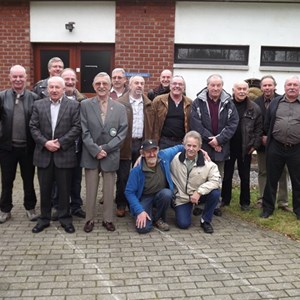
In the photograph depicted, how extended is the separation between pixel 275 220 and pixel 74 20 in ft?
20.2

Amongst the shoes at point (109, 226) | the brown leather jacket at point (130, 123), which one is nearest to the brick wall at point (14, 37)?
the brown leather jacket at point (130, 123)

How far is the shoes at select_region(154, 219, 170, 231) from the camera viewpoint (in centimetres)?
504

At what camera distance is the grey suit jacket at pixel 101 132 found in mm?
4746

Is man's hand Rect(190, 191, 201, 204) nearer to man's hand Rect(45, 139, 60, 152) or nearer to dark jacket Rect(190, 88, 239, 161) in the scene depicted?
dark jacket Rect(190, 88, 239, 161)

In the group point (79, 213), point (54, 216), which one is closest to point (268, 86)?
point (79, 213)

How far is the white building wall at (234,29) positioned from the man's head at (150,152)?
4.35 meters

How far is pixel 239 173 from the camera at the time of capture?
19.1ft

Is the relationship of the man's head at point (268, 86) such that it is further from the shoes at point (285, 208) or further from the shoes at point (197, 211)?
the shoes at point (197, 211)

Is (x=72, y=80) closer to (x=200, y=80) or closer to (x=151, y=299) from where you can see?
(x=151, y=299)

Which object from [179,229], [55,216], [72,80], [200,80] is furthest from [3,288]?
A: [200,80]

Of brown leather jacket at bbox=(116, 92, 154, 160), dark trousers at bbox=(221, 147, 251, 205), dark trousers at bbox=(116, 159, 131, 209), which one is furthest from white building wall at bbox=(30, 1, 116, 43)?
dark trousers at bbox=(221, 147, 251, 205)

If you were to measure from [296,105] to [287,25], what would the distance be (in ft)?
14.5

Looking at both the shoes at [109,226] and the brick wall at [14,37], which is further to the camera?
the brick wall at [14,37]

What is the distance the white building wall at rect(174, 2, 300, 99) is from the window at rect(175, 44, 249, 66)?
0.46ft
